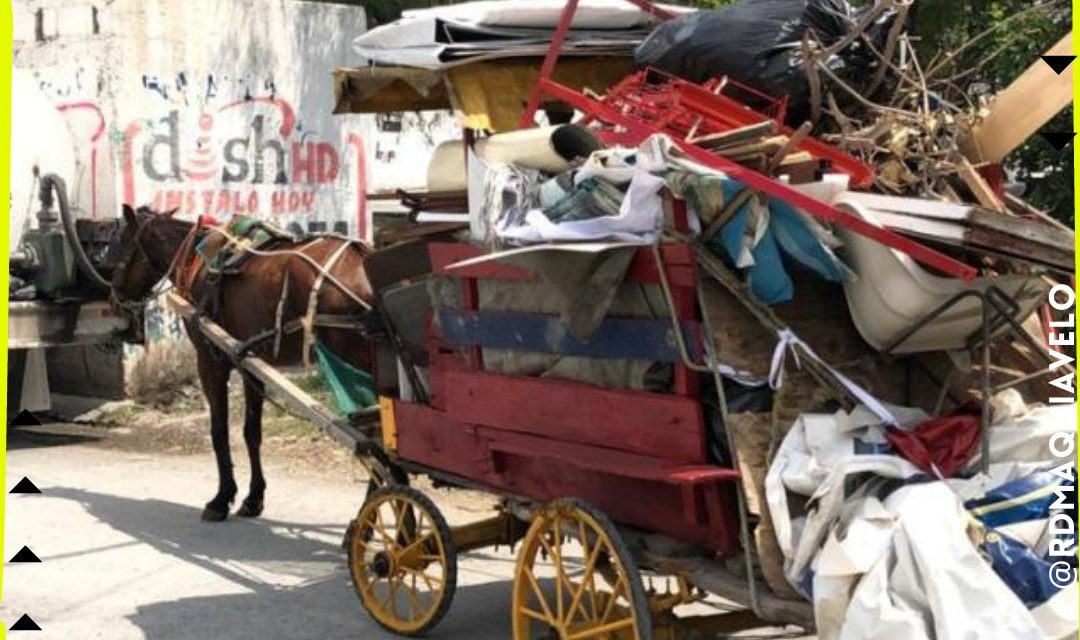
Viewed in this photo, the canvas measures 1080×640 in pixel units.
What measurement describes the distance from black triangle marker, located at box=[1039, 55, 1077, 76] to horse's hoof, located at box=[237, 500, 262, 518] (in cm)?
606

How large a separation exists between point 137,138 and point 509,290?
8529 mm

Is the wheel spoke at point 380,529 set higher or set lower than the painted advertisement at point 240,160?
lower

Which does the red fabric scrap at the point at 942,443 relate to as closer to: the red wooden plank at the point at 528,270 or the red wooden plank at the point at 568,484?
the red wooden plank at the point at 568,484

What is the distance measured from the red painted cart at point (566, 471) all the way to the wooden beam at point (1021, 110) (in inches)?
42.0

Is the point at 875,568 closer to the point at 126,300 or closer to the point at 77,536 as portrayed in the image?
the point at 77,536

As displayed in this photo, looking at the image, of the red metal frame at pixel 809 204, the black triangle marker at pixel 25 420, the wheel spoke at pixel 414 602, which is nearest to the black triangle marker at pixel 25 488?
the black triangle marker at pixel 25 420

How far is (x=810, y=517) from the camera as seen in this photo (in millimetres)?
4094

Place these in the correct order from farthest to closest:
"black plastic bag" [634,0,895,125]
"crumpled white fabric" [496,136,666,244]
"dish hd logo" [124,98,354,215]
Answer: "dish hd logo" [124,98,354,215], "black plastic bag" [634,0,895,125], "crumpled white fabric" [496,136,666,244]

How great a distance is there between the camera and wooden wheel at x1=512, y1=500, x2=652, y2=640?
467 centimetres

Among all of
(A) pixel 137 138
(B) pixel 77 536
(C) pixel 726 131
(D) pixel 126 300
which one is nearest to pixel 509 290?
(C) pixel 726 131

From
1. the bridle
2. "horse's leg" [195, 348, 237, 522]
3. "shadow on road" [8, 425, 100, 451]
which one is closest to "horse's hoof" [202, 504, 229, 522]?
"horse's leg" [195, 348, 237, 522]

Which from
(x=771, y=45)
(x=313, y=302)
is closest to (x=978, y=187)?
(x=771, y=45)

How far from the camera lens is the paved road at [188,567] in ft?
21.7

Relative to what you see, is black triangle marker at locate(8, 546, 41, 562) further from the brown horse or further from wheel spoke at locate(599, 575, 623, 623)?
wheel spoke at locate(599, 575, 623, 623)
